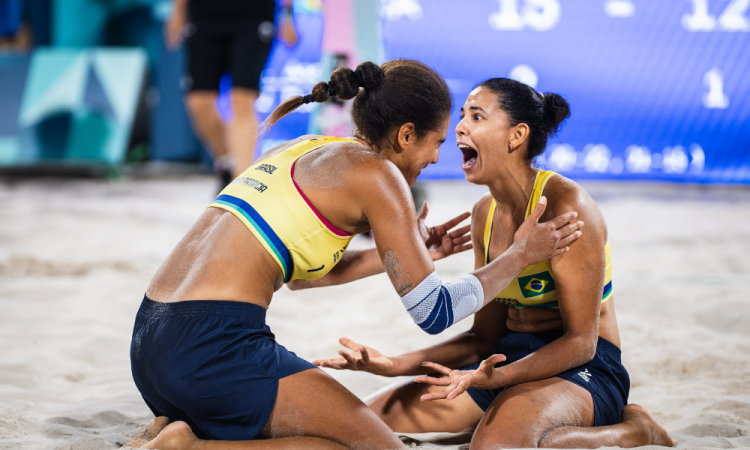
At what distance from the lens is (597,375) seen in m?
2.07

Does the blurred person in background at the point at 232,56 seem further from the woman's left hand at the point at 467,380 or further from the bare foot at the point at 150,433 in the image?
the woman's left hand at the point at 467,380

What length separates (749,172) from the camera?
7.18 m

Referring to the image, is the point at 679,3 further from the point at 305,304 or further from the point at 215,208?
the point at 215,208

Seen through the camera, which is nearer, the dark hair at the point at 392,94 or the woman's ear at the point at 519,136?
the dark hair at the point at 392,94

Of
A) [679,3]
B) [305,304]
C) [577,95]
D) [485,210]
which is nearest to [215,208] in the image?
[485,210]

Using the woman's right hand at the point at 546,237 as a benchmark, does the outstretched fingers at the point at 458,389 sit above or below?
below

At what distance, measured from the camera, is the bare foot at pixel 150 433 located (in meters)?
1.86

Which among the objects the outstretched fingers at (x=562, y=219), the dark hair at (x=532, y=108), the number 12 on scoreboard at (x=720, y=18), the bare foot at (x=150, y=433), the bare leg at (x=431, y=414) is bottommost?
the bare leg at (x=431, y=414)

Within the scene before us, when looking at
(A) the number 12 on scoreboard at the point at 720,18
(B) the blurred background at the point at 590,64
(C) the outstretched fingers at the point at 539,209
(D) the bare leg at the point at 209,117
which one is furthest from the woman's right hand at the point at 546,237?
(A) the number 12 on scoreboard at the point at 720,18

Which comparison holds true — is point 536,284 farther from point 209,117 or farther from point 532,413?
point 209,117

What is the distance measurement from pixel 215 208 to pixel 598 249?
1.12 metres

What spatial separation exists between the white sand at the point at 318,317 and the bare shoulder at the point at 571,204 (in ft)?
2.33

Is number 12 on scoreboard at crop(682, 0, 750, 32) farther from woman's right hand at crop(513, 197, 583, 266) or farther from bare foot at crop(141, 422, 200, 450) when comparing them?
bare foot at crop(141, 422, 200, 450)

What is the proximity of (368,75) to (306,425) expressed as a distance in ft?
3.25
